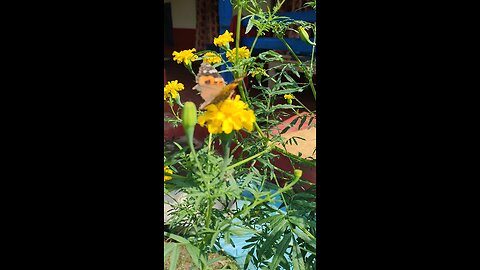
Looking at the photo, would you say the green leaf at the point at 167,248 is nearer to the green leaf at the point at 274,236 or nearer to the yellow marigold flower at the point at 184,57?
the green leaf at the point at 274,236

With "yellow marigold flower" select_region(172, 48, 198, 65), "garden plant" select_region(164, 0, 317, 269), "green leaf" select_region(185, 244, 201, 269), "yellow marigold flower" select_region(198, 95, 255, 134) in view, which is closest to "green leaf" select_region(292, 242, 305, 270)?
"garden plant" select_region(164, 0, 317, 269)

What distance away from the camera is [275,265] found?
66 centimetres

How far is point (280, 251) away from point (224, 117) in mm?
279

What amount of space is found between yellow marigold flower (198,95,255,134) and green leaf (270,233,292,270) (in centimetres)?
26

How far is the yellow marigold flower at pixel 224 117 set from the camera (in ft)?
1.63

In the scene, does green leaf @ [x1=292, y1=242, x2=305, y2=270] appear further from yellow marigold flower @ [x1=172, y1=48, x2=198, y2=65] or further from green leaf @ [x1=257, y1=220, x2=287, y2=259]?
yellow marigold flower @ [x1=172, y1=48, x2=198, y2=65]

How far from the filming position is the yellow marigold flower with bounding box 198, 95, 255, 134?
50 centimetres

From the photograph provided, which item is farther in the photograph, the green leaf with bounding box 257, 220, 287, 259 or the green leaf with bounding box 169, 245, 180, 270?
the green leaf with bounding box 257, 220, 287, 259

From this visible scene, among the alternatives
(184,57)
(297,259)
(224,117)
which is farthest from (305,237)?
(184,57)

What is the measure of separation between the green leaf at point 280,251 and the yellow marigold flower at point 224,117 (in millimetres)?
258

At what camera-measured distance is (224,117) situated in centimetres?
50
